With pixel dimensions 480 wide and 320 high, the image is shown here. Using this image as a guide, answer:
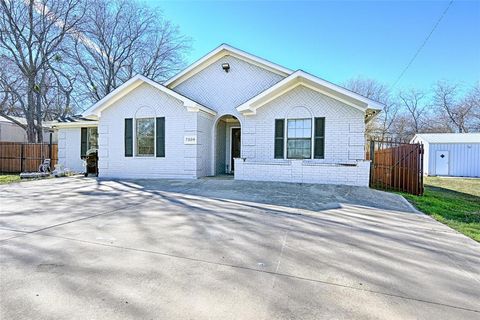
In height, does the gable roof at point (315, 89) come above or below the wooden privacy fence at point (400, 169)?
above

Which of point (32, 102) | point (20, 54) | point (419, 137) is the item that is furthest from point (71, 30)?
point (419, 137)

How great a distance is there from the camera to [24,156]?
17.5m

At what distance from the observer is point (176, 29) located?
92.5ft

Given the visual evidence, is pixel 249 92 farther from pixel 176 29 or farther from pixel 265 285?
pixel 176 29

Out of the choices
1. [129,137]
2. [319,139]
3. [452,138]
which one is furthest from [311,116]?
[452,138]

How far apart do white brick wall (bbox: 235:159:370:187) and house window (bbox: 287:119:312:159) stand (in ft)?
1.54

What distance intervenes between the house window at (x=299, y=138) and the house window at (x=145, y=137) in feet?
20.5

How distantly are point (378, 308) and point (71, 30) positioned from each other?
95.4 feet

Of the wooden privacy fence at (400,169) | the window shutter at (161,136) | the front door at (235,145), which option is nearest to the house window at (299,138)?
the wooden privacy fence at (400,169)

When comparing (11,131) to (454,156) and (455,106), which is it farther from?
(455,106)

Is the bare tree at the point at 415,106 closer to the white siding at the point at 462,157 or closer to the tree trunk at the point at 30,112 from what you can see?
the white siding at the point at 462,157

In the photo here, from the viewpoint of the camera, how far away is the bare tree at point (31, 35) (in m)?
21.5

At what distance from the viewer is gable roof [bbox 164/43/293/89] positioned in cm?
1274

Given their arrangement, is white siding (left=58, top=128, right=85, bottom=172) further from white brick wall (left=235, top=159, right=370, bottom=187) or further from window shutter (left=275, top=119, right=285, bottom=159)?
window shutter (left=275, top=119, right=285, bottom=159)
